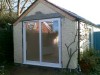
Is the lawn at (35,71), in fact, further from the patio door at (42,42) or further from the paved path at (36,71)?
the patio door at (42,42)

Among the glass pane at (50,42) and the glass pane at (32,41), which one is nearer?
the glass pane at (50,42)

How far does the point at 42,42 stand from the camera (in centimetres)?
1259

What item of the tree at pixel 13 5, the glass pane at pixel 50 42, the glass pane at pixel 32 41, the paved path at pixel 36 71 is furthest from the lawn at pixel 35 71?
the tree at pixel 13 5

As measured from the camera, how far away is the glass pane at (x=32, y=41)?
12859 mm

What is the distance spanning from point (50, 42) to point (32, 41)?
4.68ft

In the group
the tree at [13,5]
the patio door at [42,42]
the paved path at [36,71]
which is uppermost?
the tree at [13,5]

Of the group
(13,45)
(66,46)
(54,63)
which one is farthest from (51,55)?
(13,45)

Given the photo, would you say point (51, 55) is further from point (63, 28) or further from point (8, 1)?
point (8, 1)

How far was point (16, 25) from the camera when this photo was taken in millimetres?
13945

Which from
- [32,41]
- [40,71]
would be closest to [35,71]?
[40,71]

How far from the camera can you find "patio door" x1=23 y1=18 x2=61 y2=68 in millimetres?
11992

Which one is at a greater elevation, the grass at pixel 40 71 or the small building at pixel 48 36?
the small building at pixel 48 36

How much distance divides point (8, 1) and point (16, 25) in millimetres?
9853

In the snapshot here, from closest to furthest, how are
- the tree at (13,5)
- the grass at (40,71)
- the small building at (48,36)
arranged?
the grass at (40,71) → the small building at (48,36) → the tree at (13,5)
